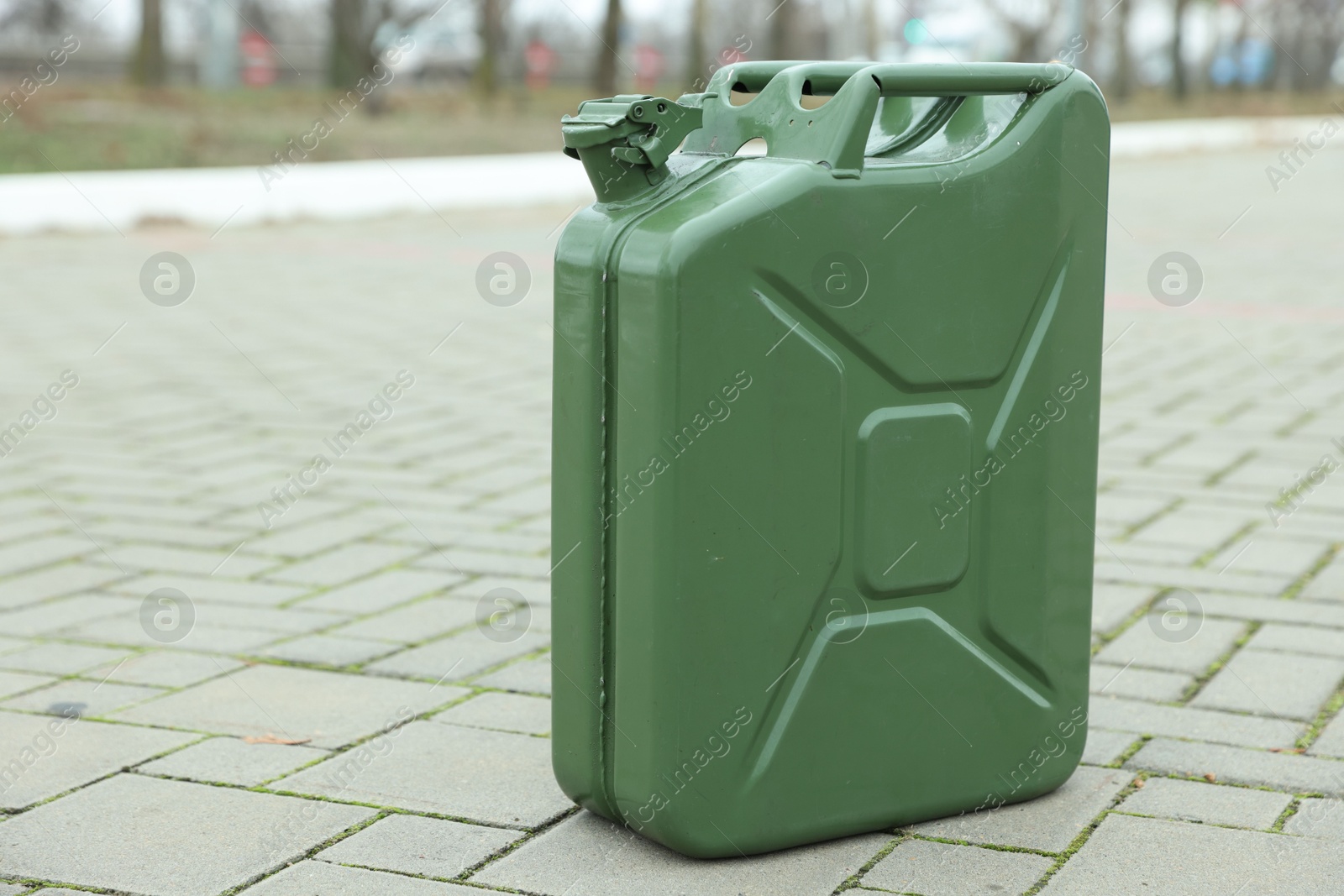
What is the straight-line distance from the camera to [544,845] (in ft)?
8.20

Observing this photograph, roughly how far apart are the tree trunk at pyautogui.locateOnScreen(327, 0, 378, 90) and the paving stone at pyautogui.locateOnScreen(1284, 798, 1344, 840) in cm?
2245

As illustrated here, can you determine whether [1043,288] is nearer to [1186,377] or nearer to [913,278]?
[913,278]

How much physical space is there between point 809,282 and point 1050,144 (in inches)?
20.1

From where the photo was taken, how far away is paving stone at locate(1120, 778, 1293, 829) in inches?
103

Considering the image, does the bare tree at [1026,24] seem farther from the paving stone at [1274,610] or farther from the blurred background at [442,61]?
the paving stone at [1274,610]

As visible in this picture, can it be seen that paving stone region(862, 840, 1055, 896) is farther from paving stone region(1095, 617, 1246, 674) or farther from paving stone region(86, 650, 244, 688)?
paving stone region(86, 650, 244, 688)

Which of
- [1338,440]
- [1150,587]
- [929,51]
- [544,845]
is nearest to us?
[544,845]

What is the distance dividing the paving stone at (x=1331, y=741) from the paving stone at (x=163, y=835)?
174 centimetres

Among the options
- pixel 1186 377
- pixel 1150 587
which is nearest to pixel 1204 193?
pixel 1186 377

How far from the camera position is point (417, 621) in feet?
12.3

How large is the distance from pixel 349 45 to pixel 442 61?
18211 mm

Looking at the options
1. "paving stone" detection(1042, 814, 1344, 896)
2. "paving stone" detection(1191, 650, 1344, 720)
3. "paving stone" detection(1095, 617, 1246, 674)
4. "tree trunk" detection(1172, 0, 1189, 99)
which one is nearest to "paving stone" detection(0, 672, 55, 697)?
"paving stone" detection(1042, 814, 1344, 896)

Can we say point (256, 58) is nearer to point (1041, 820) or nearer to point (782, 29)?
point (782, 29)

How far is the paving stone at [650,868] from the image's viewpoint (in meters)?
2.34
